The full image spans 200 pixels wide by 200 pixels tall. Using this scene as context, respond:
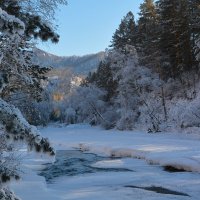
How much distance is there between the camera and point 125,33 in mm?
66312

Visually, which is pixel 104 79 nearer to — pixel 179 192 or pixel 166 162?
pixel 166 162

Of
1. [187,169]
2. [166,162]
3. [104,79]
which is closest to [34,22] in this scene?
[187,169]

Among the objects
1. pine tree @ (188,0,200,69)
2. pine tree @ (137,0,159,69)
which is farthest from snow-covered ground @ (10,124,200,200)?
pine tree @ (137,0,159,69)

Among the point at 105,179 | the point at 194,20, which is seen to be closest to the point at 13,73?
the point at 105,179

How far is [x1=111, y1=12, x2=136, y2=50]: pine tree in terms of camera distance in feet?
213

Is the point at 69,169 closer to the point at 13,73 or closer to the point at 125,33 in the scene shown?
the point at 13,73

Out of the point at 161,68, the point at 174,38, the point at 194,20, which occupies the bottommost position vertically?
the point at 161,68

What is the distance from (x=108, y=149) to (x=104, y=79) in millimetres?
47119

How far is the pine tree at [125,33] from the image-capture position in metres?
64.9

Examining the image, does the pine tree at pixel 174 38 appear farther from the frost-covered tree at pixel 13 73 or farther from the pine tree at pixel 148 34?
→ the frost-covered tree at pixel 13 73

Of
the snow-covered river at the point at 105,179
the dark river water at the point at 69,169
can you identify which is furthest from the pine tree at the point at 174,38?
the snow-covered river at the point at 105,179

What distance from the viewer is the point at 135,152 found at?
92.3 ft

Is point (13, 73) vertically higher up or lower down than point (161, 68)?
lower down

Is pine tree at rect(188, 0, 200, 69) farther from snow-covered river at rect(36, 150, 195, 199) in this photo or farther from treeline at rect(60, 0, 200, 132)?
snow-covered river at rect(36, 150, 195, 199)
